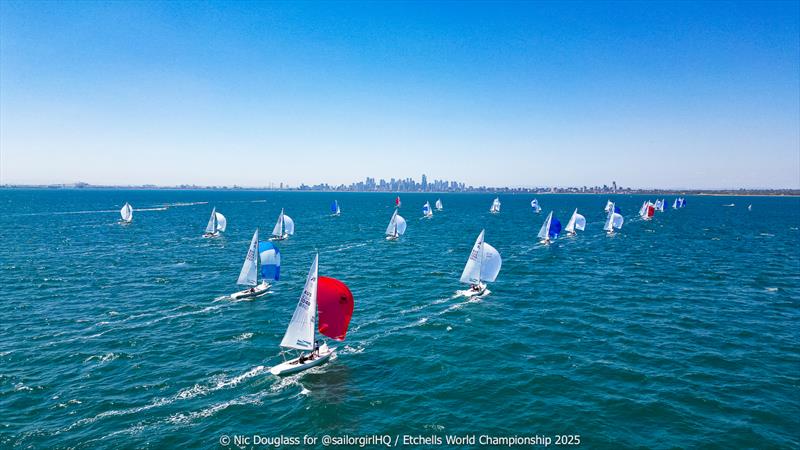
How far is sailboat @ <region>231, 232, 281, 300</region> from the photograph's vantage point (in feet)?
157

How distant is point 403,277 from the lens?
58719mm

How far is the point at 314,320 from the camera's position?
29.5 meters

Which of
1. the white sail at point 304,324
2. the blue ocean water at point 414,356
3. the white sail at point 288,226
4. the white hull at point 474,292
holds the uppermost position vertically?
the white sail at point 288,226

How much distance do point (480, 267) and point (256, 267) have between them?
2685cm

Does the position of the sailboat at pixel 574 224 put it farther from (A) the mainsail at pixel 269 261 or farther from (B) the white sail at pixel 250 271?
(B) the white sail at pixel 250 271

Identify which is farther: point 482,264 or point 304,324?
point 482,264

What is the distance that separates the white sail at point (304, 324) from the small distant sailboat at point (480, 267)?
960 inches

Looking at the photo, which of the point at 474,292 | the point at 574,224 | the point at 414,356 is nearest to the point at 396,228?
the point at 574,224

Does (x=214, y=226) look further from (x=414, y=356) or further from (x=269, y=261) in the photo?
(x=414, y=356)

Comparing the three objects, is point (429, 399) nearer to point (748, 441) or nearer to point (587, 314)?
point (748, 441)

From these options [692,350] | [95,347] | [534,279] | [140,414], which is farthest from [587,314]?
[95,347]

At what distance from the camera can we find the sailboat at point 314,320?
29.6 meters

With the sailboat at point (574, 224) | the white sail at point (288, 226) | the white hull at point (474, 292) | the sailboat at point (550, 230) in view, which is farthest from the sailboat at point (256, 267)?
the sailboat at point (574, 224)

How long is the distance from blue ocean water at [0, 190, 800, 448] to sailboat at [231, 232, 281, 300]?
2.01 m
